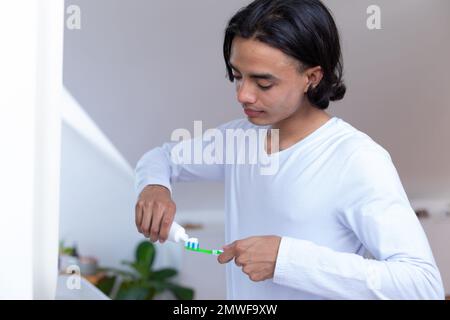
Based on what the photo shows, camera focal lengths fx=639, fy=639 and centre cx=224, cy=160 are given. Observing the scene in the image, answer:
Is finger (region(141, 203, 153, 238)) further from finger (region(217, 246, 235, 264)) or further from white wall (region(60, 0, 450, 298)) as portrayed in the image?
white wall (region(60, 0, 450, 298))

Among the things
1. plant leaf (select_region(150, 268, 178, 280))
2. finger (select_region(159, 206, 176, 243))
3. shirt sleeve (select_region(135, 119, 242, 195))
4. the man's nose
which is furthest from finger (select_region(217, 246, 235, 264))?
plant leaf (select_region(150, 268, 178, 280))

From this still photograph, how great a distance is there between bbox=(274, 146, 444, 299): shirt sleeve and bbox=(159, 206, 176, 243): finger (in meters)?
0.18

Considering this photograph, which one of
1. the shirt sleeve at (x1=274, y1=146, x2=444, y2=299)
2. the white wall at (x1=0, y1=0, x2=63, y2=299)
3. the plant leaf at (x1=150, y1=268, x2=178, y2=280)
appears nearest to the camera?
the white wall at (x1=0, y1=0, x2=63, y2=299)

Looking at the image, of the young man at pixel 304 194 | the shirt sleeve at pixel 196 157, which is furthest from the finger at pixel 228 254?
the shirt sleeve at pixel 196 157

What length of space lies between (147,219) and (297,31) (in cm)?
32

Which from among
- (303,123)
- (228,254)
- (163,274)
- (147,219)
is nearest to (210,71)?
(303,123)

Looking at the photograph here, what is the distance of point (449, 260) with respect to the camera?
2.56 meters

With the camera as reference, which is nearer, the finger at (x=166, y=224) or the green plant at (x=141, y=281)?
the finger at (x=166, y=224)

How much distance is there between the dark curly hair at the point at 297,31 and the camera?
0.84m

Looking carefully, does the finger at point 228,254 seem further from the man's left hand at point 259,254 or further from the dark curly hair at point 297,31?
the dark curly hair at point 297,31

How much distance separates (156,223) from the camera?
850mm

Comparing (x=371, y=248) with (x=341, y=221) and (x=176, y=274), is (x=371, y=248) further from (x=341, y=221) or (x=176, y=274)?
(x=176, y=274)

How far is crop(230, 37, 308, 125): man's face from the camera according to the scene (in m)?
0.84

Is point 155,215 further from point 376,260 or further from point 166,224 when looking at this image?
point 376,260
